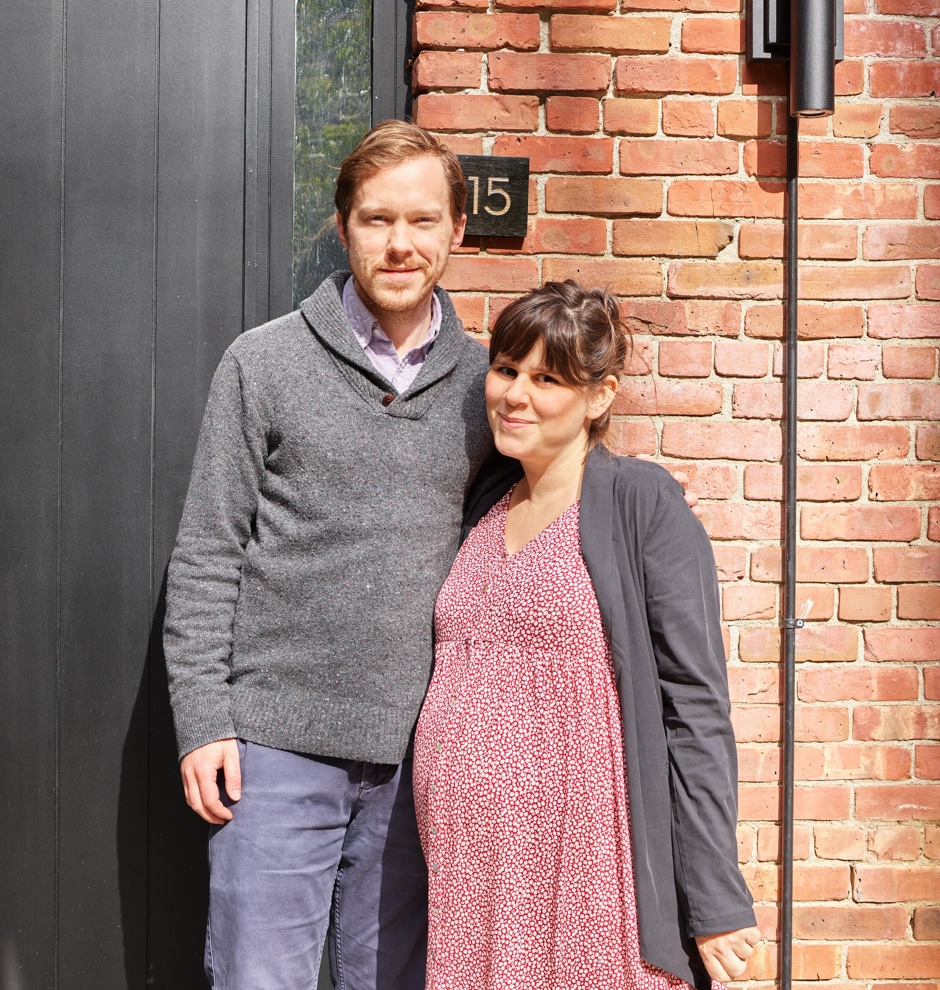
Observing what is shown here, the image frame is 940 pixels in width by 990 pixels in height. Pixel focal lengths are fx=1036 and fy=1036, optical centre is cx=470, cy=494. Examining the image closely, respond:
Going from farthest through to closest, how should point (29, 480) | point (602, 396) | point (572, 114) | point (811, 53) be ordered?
1. point (29, 480)
2. point (572, 114)
3. point (811, 53)
4. point (602, 396)

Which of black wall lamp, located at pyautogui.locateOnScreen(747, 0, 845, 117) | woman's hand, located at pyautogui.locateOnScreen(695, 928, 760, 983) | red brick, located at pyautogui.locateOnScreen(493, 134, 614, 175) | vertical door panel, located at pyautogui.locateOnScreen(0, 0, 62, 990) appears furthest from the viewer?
vertical door panel, located at pyautogui.locateOnScreen(0, 0, 62, 990)

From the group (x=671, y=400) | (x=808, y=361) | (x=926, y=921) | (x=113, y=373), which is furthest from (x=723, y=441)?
(x=113, y=373)

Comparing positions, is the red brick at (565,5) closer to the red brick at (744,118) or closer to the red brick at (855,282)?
the red brick at (744,118)

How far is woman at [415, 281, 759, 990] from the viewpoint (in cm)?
A: 157

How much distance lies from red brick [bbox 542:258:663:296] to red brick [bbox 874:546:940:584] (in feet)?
2.56

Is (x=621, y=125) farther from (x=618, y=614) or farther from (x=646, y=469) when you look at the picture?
(x=618, y=614)

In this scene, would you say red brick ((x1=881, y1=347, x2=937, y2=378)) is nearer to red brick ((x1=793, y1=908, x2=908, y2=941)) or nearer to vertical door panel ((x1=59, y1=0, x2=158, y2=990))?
red brick ((x1=793, y1=908, x2=908, y2=941))

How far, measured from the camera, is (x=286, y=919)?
1.82m

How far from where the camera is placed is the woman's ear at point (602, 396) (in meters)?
1.74

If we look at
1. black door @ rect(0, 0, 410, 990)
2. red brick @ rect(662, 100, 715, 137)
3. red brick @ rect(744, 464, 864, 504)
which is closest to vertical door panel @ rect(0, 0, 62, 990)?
black door @ rect(0, 0, 410, 990)


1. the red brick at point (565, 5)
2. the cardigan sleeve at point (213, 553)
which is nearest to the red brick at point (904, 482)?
the red brick at point (565, 5)

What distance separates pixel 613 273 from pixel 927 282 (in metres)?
0.70

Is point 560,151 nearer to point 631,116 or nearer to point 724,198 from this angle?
point 631,116

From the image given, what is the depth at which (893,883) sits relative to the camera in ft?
7.59
